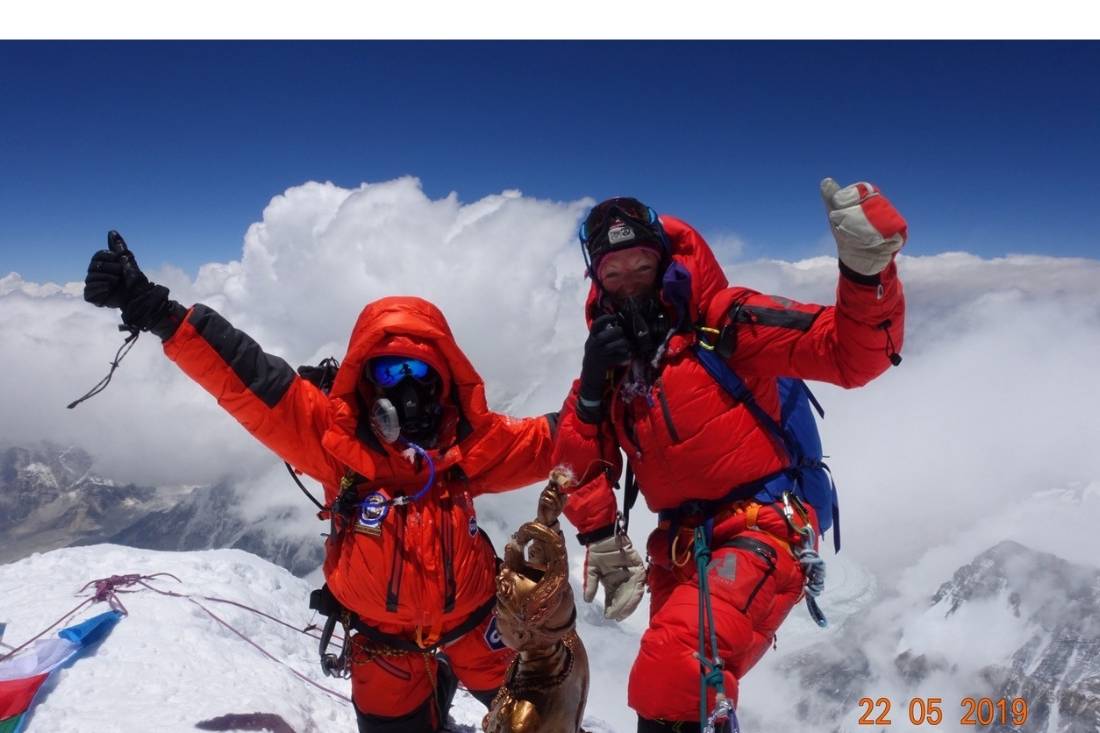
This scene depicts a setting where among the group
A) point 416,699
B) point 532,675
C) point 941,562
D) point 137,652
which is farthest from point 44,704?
point 941,562

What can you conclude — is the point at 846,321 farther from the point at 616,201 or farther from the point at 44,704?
the point at 44,704

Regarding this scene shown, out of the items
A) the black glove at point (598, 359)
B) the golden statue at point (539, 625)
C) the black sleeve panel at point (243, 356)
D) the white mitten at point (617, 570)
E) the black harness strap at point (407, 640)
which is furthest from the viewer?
the black harness strap at point (407, 640)

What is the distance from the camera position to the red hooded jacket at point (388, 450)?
4.37 m

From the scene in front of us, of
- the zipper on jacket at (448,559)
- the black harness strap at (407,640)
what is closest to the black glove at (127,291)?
the zipper on jacket at (448,559)

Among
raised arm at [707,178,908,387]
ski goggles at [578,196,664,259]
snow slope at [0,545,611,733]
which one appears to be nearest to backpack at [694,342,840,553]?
raised arm at [707,178,908,387]

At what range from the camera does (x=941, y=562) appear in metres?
179

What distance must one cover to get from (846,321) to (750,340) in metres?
0.58

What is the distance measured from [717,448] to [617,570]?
1006 mm

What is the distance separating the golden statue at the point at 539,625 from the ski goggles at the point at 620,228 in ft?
6.33

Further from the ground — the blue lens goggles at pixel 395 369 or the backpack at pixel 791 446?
the blue lens goggles at pixel 395 369

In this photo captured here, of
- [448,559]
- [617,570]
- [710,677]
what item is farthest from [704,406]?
[448,559]

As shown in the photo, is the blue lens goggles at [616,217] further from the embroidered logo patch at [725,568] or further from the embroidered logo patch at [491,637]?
the embroidered logo patch at [491,637]
